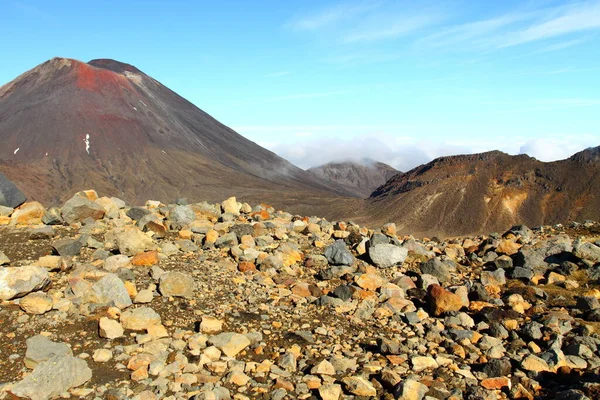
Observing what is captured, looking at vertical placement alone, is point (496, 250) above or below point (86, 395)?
above

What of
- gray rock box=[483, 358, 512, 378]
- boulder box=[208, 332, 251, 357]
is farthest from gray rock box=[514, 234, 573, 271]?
boulder box=[208, 332, 251, 357]

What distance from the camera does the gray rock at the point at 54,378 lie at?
4.71m

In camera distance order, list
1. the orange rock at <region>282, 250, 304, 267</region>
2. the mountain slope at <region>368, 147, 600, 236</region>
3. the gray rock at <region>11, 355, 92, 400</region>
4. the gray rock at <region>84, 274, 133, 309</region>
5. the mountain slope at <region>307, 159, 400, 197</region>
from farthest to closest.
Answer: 1. the mountain slope at <region>307, 159, 400, 197</region>
2. the mountain slope at <region>368, 147, 600, 236</region>
3. the orange rock at <region>282, 250, 304, 267</region>
4. the gray rock at <region>84, 274, 133, 309</region>
5. the gray rock at <region>11, 355, 92, 400</region>

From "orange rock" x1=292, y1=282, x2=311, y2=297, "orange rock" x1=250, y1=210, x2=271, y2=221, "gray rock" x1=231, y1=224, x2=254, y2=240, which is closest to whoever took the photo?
"orange rock" x1=292, y1=282, x2=311, y2=297

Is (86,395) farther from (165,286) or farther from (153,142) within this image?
(153,142)

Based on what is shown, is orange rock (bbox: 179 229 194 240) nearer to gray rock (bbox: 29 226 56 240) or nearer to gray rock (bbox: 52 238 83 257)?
gray rock (bbox: 52 238 83 257)

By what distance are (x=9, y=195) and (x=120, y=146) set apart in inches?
3180

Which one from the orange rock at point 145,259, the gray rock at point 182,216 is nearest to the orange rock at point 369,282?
the orange rock at point 145,259

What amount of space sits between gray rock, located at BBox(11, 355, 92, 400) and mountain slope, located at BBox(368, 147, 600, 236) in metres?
45.3

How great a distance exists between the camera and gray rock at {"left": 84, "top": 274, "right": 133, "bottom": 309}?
655 centimetres

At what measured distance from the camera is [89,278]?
739 cm

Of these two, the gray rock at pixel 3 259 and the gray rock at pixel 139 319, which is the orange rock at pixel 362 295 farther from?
the gray rock at pixel 3 259

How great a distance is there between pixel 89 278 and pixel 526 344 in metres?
6.48

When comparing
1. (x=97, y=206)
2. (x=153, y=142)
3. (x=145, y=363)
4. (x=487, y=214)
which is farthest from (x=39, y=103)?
(x=145, y=363)
